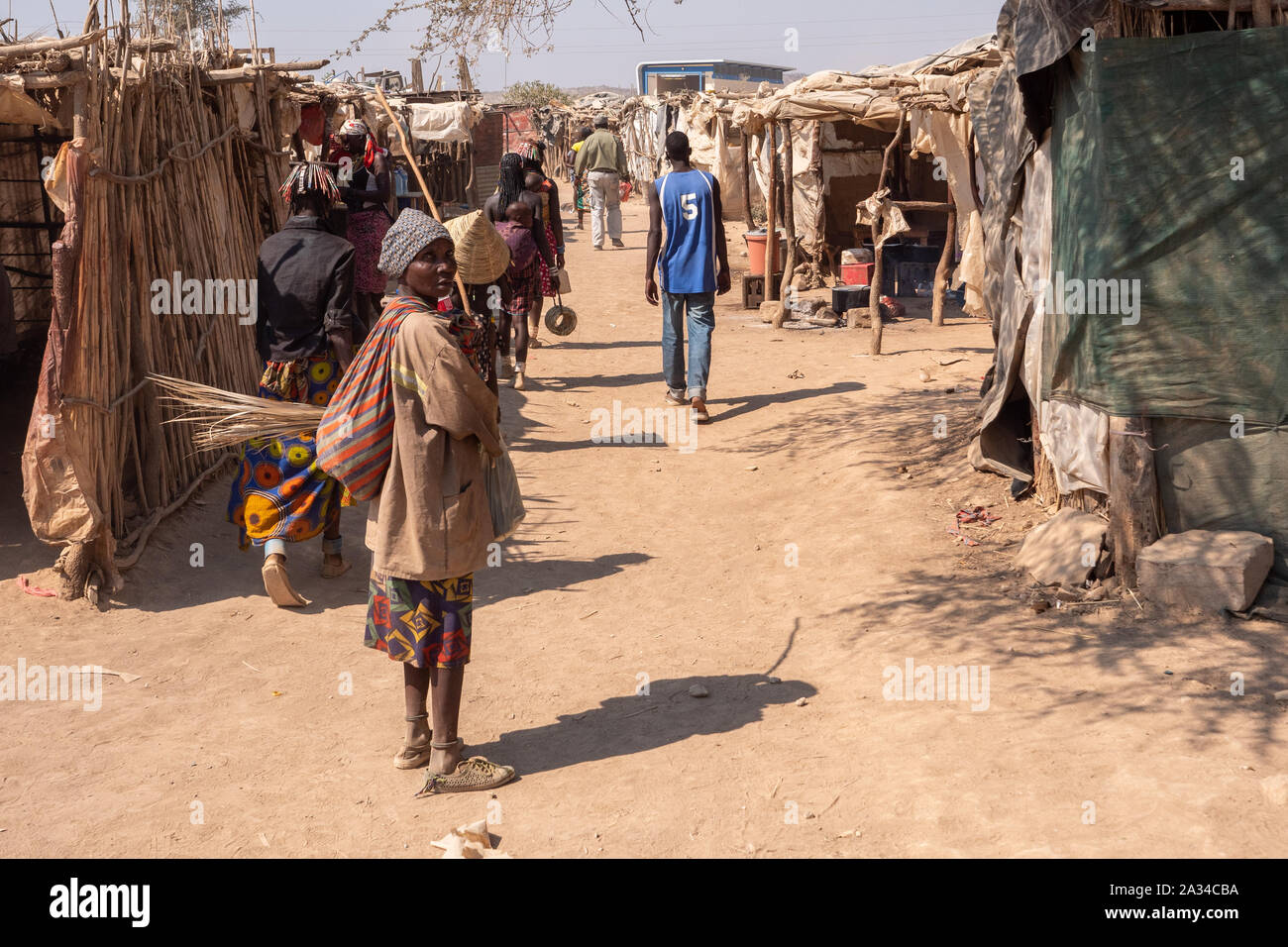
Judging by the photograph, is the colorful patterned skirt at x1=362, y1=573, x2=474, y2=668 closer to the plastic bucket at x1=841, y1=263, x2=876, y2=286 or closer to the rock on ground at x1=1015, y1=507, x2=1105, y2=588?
the rock on ground at x1=1015, y1=507, x2=1105, y2=588

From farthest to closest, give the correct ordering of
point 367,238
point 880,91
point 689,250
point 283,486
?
point 880,91 → point 689,250 → point 367,238 → point 283,486

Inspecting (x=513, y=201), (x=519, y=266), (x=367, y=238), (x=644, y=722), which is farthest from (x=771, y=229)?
(x=644, y=722)

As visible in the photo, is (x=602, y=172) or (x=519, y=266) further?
(x=602, y=172)

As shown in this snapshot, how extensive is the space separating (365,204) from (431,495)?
4.21 meters

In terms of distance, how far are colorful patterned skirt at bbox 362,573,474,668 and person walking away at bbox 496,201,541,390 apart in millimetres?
5373

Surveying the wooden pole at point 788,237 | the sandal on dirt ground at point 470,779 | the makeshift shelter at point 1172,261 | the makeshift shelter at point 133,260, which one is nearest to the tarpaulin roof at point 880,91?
the wooden pole at point 788,237

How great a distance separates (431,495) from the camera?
11.6 feet

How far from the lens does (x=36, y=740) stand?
13.7ft

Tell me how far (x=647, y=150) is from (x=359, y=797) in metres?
28.7

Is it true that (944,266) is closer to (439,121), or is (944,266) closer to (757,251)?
(757,251)

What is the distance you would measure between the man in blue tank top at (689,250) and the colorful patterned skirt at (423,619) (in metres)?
5.04

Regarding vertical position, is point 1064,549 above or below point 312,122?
below

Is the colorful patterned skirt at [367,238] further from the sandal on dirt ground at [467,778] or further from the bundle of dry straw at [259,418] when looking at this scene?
the sandal on dirt ground at [467,778]

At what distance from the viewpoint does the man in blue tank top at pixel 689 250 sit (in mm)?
8469
